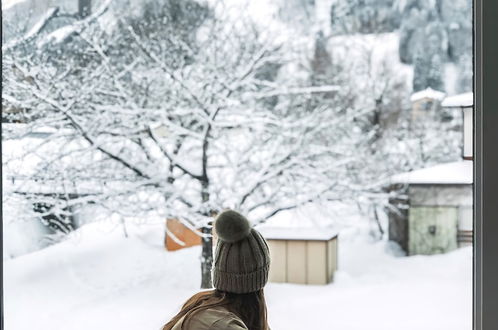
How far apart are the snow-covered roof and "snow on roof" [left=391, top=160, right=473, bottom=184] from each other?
0.52 feet

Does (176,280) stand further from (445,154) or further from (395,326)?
(445,154)

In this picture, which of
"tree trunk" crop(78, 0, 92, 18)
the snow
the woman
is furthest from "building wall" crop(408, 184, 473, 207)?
the snow

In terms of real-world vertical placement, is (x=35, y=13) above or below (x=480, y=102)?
above

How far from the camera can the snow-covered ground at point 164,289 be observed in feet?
4.19

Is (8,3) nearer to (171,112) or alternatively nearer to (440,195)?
(171,112)

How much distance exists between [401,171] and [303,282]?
0.28m

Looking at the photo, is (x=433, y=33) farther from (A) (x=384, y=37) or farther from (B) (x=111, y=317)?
(B) (x=111, y=317)

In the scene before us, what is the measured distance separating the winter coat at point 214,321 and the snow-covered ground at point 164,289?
236 millimetres

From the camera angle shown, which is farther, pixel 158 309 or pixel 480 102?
pixel 158 309

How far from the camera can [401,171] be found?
125 cm

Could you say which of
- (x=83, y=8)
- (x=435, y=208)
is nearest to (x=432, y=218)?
(x=435, y=208)

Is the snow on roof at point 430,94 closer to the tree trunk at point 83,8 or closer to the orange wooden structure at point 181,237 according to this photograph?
the orange wooden structure at point 181,237

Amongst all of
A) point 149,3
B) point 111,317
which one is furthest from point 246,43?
point 111,317

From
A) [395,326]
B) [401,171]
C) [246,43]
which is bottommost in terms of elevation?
[395,326]
